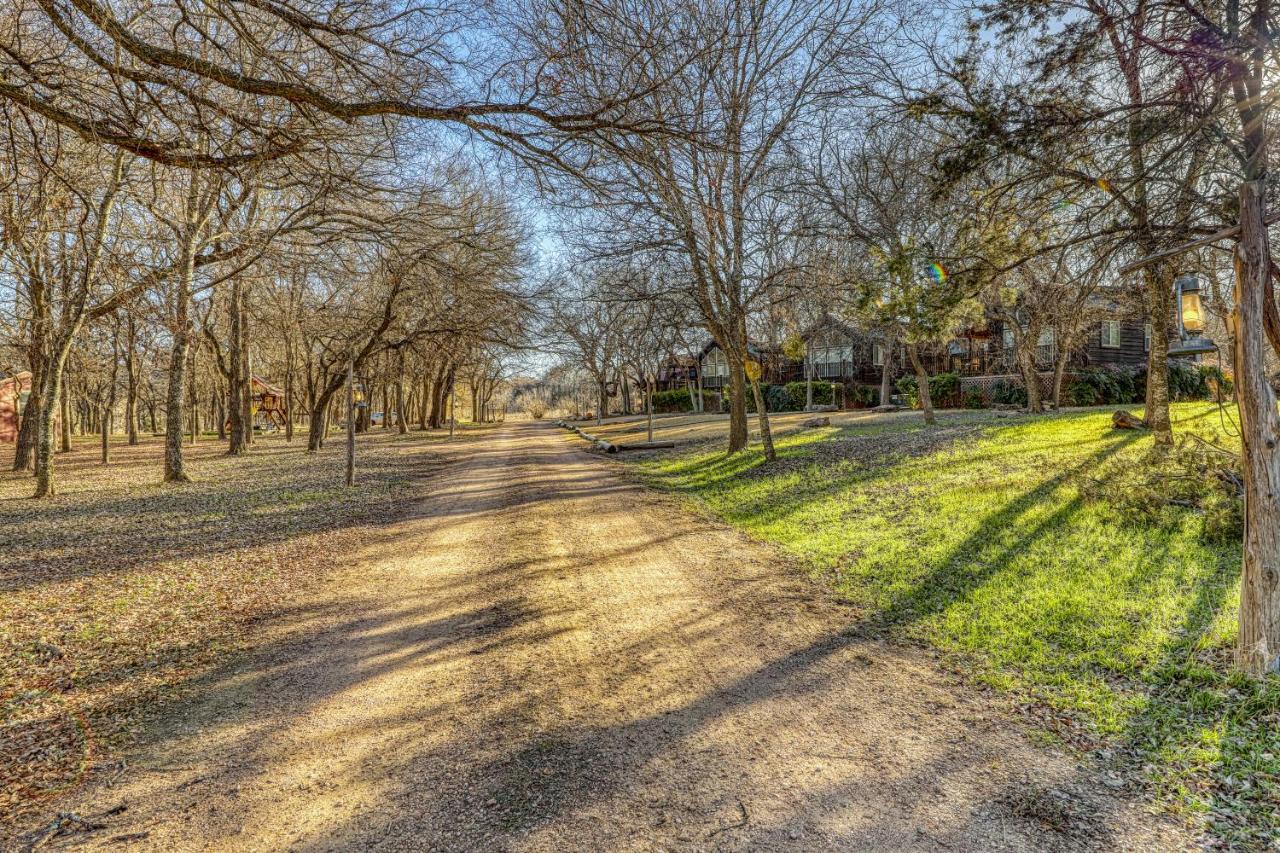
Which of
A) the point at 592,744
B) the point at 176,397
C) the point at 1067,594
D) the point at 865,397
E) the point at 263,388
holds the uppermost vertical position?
the point at 263,388

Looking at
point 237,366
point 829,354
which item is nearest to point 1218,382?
point 237,366

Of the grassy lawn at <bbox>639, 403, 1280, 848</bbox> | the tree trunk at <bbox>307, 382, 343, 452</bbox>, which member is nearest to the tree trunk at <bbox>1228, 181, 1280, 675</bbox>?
the grassy lawn at <bbox>639, 403, 1280, 848</bbox>

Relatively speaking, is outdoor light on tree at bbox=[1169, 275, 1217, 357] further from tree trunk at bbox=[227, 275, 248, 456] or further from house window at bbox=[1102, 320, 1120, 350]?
house window at bbox=[1102, 320, 1120, 350]

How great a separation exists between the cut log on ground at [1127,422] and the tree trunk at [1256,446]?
10384 mm

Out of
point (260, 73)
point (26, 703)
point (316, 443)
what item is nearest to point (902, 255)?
point (260, 73)

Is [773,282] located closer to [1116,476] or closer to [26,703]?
[1116,476]

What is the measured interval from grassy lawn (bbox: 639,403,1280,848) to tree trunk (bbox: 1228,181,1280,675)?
1.14 feet

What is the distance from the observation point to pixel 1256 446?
12.9 ft

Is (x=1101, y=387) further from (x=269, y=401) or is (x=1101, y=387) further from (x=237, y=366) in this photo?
(x=269, y=401)

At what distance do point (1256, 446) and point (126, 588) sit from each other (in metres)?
9.32

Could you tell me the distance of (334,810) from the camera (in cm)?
284

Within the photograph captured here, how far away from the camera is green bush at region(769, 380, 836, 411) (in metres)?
38.1

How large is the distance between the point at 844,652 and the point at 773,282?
10.9 metres

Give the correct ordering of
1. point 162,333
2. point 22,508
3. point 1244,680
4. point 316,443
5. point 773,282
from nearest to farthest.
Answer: point 1244,680 → point 22,508 → point 773,282 → point 162,333 → point 316,443
